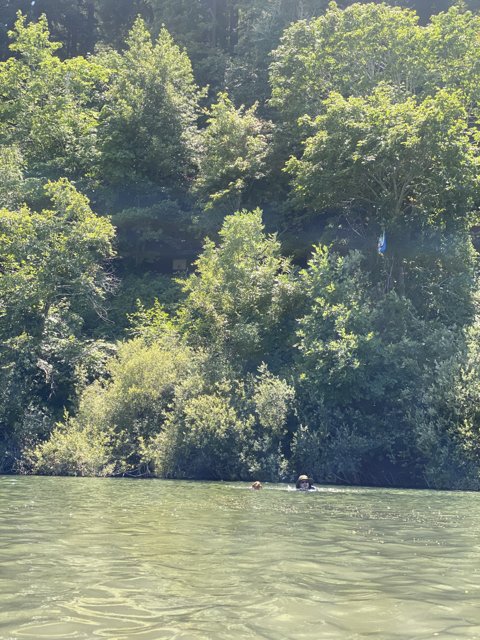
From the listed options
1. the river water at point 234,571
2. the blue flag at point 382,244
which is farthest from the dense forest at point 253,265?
the river water at point 234,571

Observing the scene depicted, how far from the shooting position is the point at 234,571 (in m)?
8.88

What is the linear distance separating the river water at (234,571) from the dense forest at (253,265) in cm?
980

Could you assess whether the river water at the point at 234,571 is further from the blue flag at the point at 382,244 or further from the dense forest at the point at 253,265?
the blue flag at the point at 382,244

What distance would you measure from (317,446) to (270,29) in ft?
109

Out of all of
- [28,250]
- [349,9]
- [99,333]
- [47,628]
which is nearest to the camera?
[47,628]

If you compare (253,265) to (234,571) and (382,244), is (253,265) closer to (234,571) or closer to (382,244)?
(382,244)

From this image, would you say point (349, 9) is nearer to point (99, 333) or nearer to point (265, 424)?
point (99, 333)

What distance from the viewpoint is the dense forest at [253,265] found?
2688cm

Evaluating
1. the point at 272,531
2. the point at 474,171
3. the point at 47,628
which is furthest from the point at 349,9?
the point at 47,628

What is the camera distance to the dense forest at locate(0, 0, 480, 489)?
26.9 m

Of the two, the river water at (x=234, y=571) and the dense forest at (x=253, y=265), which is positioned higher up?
the dense forest at (x=253, y=265)

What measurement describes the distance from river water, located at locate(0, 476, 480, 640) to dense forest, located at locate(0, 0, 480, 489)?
9795mm

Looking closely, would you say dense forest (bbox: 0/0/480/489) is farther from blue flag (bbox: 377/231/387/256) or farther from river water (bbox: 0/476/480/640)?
river water (bbox: 0/476/480/640)

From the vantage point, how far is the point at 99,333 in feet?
120
